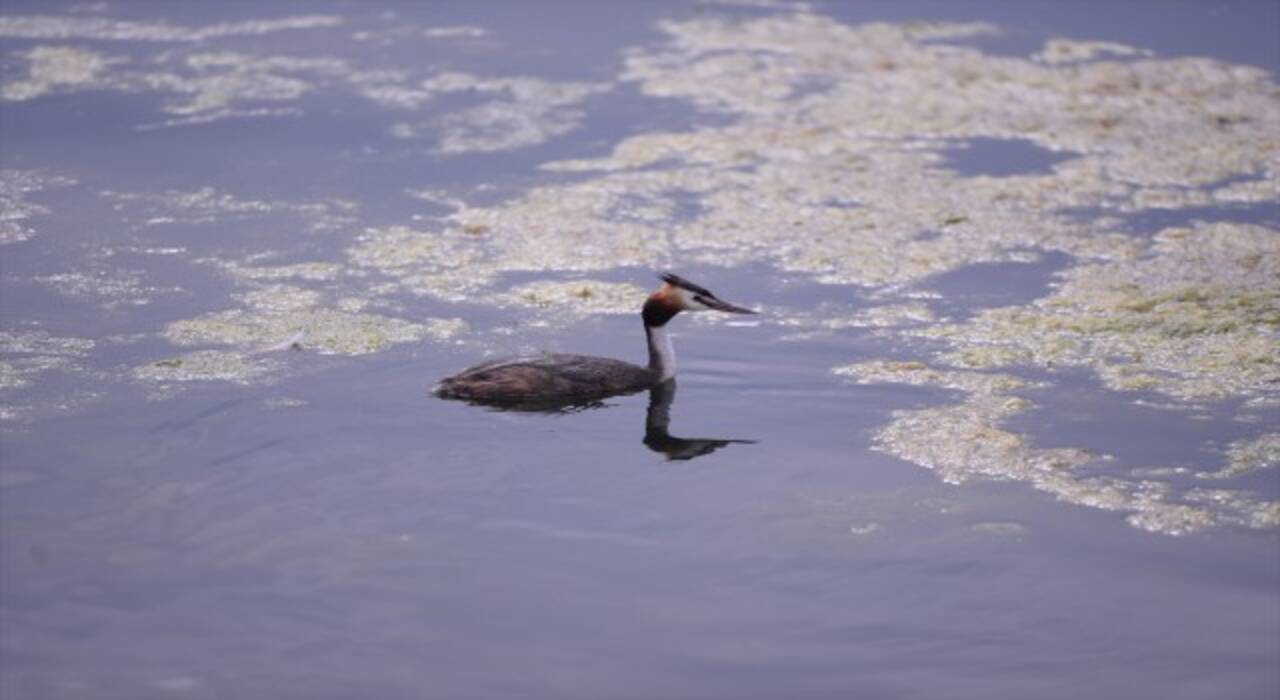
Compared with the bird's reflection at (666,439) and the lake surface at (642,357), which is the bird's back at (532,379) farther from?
the bird's reflection at (666,439)

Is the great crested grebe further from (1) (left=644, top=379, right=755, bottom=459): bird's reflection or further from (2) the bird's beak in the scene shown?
(1) (left=644, top=379, right=755, bottom=459): bird's reflection

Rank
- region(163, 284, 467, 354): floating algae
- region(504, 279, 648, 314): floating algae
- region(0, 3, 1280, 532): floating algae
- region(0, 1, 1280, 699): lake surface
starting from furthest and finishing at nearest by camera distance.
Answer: region(504, 279, 648, 314): floating algae
region(163, 284, 467, 354): floating algae
region(0, 3, 1280, 532): floating algae
region(0, 1, 1280, 699): lake surface

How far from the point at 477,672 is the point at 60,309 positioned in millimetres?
5002

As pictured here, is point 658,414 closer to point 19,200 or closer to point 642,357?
point 642,357

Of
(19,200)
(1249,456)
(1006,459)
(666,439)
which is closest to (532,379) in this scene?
(666,439)

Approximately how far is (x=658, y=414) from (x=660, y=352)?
0.56 metres

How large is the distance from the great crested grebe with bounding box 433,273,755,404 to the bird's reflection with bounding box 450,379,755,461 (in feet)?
0.07

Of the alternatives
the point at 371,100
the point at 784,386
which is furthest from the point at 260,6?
the point at 784,386

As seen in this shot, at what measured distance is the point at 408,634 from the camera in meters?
6.62

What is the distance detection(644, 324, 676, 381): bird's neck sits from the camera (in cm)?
976

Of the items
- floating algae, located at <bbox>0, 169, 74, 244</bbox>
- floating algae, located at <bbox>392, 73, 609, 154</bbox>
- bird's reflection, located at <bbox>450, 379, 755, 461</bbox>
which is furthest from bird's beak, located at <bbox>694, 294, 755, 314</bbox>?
floating algae, located at <bbox>392, 73, 609, 154</bbox>

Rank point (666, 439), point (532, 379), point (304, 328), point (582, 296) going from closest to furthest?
point (666, 439), point (532, 379), point (304, 328), point (582, 296)

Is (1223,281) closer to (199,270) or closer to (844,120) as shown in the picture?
(844,120)

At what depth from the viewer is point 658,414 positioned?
930cm
